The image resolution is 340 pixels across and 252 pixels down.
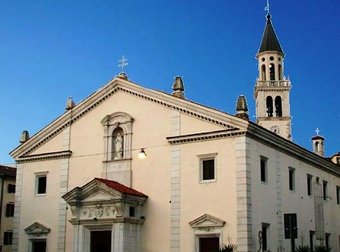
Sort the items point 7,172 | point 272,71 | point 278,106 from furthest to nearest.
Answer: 1. point 272,71
2. point 278,106
3. point 7,172

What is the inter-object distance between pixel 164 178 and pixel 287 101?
47337 mm

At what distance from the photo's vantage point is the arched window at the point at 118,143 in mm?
34906

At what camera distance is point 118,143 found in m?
35.2

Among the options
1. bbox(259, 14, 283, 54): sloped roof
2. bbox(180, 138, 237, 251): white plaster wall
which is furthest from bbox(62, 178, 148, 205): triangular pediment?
bbox(259, 14, 283, 54): sloped roof

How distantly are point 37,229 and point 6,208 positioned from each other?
1951cm

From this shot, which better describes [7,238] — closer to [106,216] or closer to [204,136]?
[106,216]

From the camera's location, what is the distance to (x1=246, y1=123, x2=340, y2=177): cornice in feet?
102

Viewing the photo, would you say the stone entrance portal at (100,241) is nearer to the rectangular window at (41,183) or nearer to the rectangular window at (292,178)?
the rectangular window at (41,183)

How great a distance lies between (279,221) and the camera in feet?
107

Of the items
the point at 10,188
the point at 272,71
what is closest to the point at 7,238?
the point at 10,188

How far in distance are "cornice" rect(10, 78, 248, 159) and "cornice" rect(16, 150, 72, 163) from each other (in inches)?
14.4

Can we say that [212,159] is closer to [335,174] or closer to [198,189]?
[198,189]

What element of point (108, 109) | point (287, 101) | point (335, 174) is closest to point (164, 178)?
point (108, 109)

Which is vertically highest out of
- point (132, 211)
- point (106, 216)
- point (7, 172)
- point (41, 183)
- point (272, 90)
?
point (272, 90)
